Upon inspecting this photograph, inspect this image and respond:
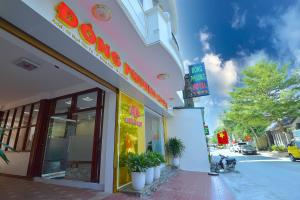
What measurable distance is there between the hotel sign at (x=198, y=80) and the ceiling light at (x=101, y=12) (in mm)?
5666

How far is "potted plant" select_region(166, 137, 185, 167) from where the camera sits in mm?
7195

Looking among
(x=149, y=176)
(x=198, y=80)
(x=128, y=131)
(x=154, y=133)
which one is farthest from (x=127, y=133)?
(x=198, y=80)

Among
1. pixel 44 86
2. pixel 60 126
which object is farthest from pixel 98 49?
pixel 60 126

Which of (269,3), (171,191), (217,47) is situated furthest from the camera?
(217,47)

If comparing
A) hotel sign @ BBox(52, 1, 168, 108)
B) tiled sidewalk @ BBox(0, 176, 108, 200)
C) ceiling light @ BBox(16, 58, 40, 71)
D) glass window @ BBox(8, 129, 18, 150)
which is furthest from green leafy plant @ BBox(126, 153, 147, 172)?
glass window @ BBox(8, 129, 18, 150)

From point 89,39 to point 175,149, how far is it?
20.3 feet

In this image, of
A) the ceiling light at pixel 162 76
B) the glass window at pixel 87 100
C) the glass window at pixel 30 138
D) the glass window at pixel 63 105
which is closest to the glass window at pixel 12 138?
the glass window at pixel 30 138

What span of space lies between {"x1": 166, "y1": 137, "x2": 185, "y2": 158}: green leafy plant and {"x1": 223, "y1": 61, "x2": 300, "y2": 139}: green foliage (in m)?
9.08

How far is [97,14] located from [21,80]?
3975 millimetres

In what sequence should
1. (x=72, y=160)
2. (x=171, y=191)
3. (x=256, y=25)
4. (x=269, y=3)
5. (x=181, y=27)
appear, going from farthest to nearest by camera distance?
(x=256, y=25) → (x=181, y=27) → (x=269, y=3) → (x=72, y=160) → (x=171, y=191)

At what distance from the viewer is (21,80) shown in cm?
477

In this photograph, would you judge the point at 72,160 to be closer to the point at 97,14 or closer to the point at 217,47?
the point at 97,14

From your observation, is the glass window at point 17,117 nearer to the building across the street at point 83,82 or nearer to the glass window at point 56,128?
the building across the street at point 83,82

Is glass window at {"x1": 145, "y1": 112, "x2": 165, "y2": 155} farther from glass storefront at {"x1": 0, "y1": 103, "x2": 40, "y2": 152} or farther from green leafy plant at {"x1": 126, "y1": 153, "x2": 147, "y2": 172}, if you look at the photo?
glass storefront at {"x1": 0, "y1": 103, "x2": 40, "y2": 152}
